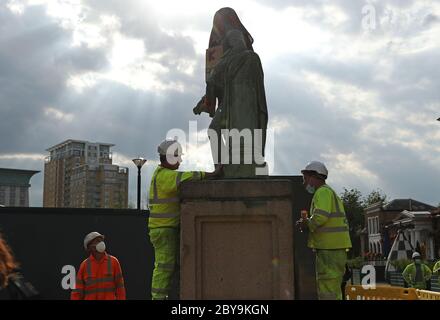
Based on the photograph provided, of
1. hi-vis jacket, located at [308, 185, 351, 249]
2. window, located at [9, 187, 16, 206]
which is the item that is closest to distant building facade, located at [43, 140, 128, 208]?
window, located at [9, 187, 16, 206]

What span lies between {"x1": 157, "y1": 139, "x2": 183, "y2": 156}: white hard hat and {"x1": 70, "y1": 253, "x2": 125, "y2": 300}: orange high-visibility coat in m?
1.56

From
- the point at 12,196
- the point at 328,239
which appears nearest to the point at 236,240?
the point at 328,239

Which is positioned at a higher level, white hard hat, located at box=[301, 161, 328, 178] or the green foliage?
white hard hat, located at box=[301, 161, 328, 178]

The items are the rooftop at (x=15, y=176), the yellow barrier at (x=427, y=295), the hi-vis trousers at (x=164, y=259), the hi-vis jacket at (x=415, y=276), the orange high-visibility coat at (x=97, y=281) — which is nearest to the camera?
the hi-vis trousers at (x=164, y=259)

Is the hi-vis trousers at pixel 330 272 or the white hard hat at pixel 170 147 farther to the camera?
the white hard hat at pixel 170 147

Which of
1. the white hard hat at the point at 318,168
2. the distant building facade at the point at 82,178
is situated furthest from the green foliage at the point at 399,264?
the distant building facade at the point at 82,178

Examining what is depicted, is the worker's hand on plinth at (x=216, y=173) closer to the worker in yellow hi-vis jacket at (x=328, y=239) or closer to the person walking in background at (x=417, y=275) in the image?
the worker in yellow hi-vis jacket at (x=328, y=239)

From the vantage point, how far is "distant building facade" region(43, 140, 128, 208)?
225ft

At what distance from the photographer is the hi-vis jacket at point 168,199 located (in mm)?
6031

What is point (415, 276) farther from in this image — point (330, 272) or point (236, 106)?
point (236, 106)

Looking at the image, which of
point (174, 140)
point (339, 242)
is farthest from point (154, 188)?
point (339, 242)

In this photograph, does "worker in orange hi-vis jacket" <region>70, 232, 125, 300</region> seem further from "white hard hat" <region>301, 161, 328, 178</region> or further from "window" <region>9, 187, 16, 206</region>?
"window" <region>9, 187, 16, 206</region>
